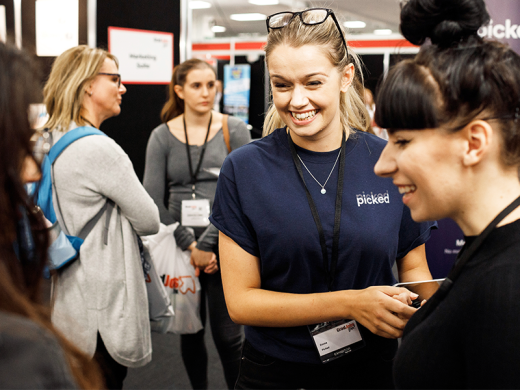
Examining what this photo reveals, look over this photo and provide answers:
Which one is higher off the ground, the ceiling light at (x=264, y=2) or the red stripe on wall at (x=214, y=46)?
the ceiling light at (x=264, y=2)

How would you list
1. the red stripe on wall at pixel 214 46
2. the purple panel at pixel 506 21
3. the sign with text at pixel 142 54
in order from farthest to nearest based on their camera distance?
the red stripe on wall at pixel 214 46 → the sign with text at pixel 142 54 → the purple panel at pixel 506 21

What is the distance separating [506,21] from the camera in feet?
7.49

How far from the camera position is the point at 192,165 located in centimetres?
258

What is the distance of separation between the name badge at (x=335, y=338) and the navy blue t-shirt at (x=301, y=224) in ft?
0.08

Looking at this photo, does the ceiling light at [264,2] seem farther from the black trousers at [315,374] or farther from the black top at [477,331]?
the black top at [477,331]

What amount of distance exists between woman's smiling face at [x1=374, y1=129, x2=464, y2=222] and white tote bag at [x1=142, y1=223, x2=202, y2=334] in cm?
179

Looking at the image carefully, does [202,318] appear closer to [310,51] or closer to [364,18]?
[310,51]

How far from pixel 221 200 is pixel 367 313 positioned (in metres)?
0.48

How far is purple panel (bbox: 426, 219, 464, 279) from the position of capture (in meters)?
2.63

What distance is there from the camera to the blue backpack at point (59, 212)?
5.62 ft

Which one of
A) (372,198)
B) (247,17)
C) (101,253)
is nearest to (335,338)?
(372,198)

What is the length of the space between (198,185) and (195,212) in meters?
0.16

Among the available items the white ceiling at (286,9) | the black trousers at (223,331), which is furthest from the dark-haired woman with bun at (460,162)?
the white ceiling at (286,9)

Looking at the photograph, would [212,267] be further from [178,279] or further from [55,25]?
[55,25]
